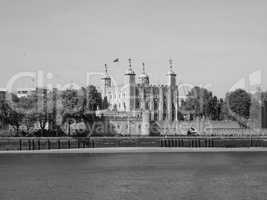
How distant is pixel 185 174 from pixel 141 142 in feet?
130

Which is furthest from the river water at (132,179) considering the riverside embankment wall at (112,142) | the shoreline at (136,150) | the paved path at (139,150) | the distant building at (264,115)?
the distant building at (264,115)

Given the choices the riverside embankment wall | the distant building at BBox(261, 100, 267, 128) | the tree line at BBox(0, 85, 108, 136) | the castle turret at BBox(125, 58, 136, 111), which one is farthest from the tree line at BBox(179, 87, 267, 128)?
the tree line at BBox(0, 85, 108, 136)

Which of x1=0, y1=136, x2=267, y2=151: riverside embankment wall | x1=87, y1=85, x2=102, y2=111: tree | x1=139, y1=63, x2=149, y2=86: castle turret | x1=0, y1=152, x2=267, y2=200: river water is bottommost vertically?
x1=0, y1=152, x2=267, y2=200: river water

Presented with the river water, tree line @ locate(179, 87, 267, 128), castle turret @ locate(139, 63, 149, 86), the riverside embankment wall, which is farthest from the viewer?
castle turret @ locate(139, 63, 149, 86)

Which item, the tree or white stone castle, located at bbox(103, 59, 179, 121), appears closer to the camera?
the tree

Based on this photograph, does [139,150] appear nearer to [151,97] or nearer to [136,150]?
[136,150]

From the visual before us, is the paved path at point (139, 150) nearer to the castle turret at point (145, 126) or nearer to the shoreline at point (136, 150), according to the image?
the shoreline at point (136, 150)

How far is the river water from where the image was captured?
123ft

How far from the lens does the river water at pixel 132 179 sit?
3734 cm

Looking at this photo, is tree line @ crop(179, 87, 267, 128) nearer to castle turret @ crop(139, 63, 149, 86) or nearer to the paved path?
castle turret @ crop(139, 63, 149, 86)

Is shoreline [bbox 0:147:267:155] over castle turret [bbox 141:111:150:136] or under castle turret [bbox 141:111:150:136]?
under

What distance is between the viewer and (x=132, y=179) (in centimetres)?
4528

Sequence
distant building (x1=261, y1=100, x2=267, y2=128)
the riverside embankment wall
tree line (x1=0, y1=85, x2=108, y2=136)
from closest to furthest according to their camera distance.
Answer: the riverside embankment wall, tree line (x1=0, y1=85, x2=108, y2=136), distant building (x1=261, y1=100, x2=267, y2=128)

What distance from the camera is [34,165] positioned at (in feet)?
188
